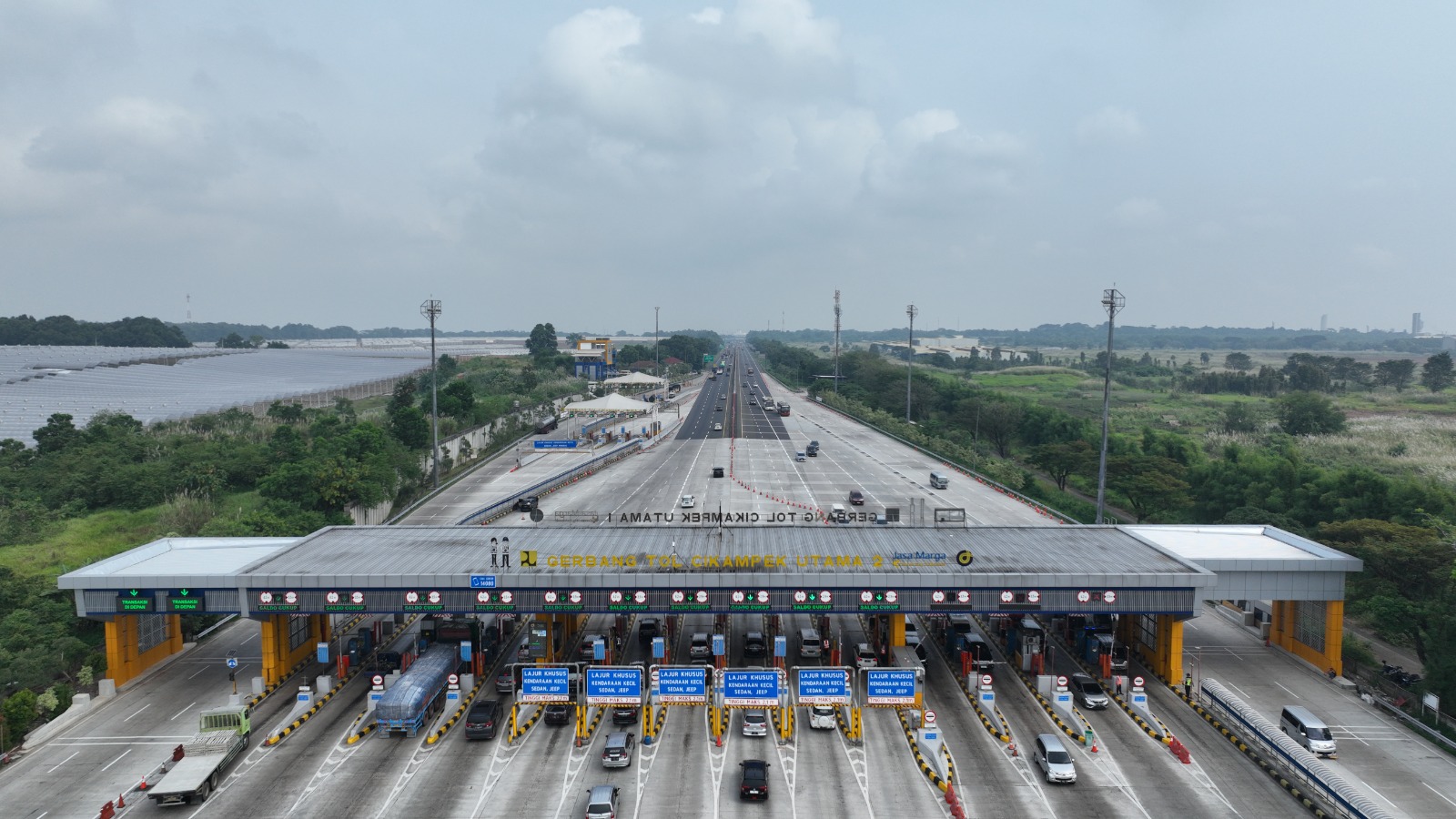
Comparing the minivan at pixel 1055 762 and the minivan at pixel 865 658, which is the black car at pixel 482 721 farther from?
the minivan at pixel 1055 762

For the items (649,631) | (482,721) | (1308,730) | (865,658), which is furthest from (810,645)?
(1308,730)

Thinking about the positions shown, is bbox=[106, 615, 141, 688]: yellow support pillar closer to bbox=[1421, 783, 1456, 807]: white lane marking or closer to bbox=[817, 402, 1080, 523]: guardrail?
bbox=[1421, 783, 1456, 807]: white lane marking

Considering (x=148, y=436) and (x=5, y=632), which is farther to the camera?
(x=148, y=436)

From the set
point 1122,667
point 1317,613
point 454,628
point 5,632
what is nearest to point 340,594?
point 454,628

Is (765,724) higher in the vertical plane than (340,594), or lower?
lower

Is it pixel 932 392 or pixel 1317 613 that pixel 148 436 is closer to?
pixel 1317 613

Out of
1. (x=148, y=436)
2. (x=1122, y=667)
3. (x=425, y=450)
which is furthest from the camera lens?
(x=425, y=450)

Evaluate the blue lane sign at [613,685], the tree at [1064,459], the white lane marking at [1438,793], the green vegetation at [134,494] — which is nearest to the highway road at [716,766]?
the white lane marking at [1438,793]
